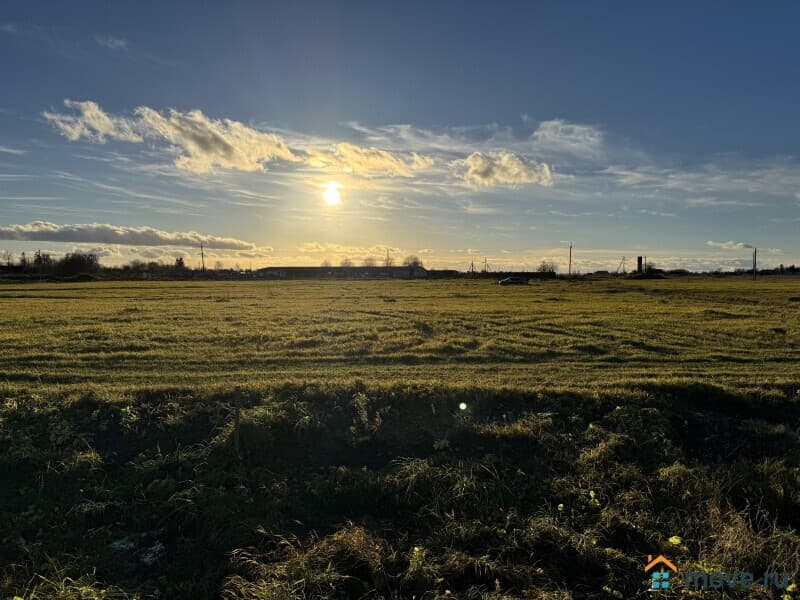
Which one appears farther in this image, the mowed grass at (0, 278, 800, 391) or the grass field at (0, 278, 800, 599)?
the mowed grass at (0, 278, 800, 391)

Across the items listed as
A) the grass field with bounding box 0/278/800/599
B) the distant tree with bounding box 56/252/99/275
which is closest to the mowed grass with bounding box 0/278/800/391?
the grass field with bounding box 0/278/800/599

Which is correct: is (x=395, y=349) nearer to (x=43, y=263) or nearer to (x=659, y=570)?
(x=659, y=570)

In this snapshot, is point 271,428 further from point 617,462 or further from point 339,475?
point 617,462

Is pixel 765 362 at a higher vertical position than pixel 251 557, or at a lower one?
higher

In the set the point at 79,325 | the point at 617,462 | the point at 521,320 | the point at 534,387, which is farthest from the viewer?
the point at 521,320

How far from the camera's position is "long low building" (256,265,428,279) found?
124m

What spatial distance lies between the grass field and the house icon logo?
11cm

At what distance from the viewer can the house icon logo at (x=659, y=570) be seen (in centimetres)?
595

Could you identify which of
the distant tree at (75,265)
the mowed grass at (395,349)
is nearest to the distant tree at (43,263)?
the distant tree at (75,265)

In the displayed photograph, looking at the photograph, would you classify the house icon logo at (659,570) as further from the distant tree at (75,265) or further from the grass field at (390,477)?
the distant tree at (75,265)

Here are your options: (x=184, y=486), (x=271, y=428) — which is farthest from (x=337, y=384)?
(x=184, y=486)

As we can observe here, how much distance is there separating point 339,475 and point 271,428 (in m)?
2.08

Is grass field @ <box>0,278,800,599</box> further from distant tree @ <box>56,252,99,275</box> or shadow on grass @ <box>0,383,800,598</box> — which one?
distant tree @ <box>56,252,99,275</box>

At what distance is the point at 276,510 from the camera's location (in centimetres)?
761
